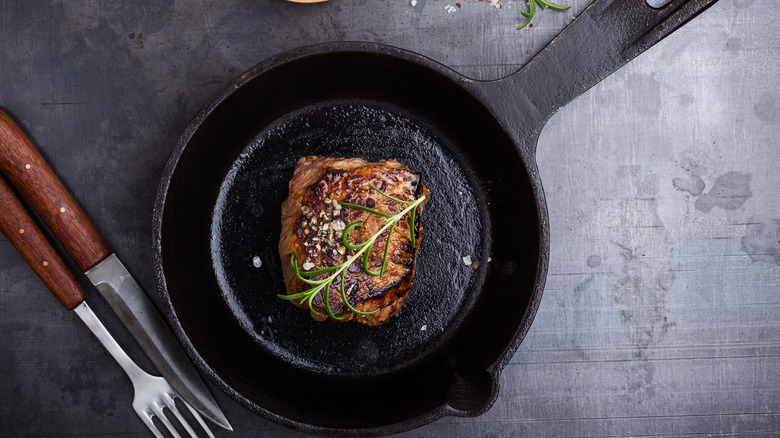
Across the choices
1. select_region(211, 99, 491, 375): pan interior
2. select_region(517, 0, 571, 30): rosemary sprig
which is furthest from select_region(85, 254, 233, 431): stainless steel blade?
select_region(517, 0, 571, 30): rosemary sprig

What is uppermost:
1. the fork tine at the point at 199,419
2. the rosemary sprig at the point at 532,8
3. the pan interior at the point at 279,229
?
the rosemary sprig at the point at 532,8

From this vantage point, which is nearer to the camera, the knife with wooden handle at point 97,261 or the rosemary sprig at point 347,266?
the rosemary sprig at point 347,266

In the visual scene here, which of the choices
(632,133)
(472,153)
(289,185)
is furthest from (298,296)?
(632,133)

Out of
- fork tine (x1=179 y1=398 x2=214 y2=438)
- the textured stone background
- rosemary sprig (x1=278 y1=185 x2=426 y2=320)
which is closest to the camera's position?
rosemary sprig (x1=278 y1=185 x2=426 y2=320)

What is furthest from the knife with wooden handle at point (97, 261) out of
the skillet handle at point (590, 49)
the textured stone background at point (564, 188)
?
the skillet handle at point (590, 49)

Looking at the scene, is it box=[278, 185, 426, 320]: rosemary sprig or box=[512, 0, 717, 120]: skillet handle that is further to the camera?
box=[512, 0, 717, 120]: skillet handle

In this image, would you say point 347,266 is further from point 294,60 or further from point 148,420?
point 148,420

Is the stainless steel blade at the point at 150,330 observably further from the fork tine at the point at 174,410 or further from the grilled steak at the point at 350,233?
the grilled steak at the point at 350,233

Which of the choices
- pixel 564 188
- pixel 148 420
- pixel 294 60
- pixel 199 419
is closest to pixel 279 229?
pixel 294 60

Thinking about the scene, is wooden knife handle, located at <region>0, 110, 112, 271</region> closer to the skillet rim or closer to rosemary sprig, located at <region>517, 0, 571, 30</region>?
the skillet rim
